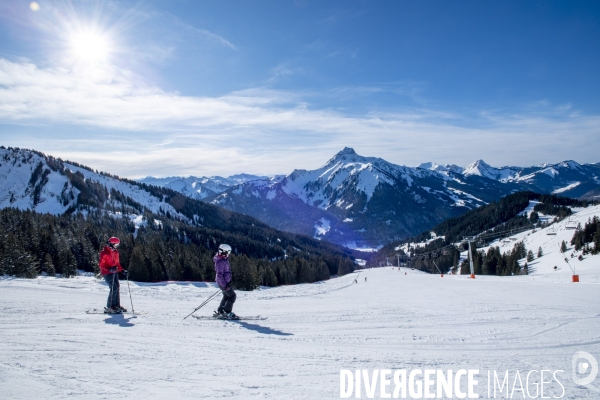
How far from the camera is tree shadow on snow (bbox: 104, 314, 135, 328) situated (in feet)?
29.0

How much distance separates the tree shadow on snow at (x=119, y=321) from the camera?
884 cm

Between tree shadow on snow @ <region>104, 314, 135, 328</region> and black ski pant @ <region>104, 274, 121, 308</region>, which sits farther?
black ski pant @ <region>104, 274, 121, 308</region>

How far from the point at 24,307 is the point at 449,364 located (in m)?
12.6

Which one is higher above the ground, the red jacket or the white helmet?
the white helmet

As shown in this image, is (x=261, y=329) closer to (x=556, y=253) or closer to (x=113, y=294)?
(x=113, y=294)

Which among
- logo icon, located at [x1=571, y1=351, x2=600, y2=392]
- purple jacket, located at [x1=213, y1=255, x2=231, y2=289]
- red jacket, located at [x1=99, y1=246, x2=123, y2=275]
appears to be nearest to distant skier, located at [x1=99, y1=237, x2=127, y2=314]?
red jacket, located at [x1=99, y1=246, x2=123, y2=275]

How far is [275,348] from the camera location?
6855 millimetres

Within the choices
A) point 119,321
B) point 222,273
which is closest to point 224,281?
point 222,273

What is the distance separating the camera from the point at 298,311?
11.6 metres

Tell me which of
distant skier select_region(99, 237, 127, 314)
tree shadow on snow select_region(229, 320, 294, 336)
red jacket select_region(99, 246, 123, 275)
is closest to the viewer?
tree shadow on snow select_region(229, 320, 294, 336)

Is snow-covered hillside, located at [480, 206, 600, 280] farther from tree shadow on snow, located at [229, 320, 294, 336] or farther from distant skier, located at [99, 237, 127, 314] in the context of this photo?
distant skier, located at [99, 237, 127, 314]

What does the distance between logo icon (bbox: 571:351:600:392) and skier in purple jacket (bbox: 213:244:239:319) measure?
829 centimetres

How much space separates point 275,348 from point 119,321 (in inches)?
204

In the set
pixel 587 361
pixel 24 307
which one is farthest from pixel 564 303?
pixel 24 307
